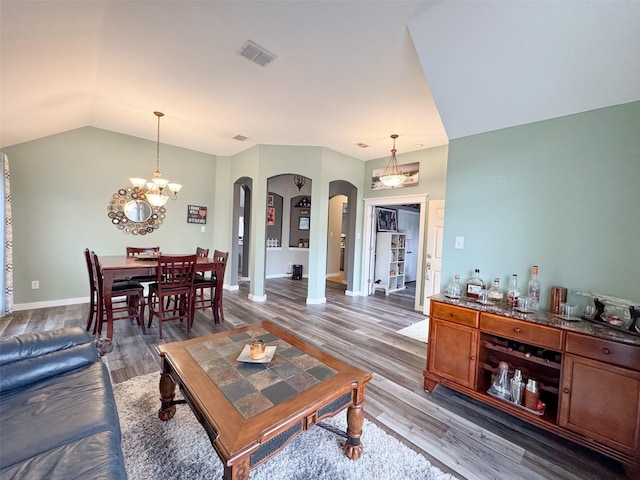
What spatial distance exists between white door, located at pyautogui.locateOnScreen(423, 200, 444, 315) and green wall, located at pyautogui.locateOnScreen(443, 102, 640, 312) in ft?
6.84

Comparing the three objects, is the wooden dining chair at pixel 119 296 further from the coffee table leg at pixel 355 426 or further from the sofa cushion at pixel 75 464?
the coffee table leg at pixel 355 426

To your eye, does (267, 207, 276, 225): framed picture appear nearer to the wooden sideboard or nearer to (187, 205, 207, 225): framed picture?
(187, 205, 207, 225): framed picture

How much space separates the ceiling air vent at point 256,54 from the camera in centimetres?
226

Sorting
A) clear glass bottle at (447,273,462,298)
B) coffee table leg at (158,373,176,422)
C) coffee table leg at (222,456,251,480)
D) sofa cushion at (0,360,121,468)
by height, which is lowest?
coffee table leg at (158,373,176,422)

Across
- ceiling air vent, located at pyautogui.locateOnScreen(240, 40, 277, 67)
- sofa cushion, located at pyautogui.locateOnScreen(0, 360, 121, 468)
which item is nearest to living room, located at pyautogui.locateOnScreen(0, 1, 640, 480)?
ceiling air vent, located at pyautogui.locateOnScreen(240, 40, 277, 67)

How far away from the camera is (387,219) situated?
6.49 meters

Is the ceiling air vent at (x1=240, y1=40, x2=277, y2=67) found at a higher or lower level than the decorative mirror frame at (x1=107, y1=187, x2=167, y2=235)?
higher

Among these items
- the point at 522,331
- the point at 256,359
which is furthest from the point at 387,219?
the point at 256,359

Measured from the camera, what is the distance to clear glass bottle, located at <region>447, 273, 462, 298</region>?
2.44 meters

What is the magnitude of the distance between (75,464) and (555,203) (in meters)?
3.16

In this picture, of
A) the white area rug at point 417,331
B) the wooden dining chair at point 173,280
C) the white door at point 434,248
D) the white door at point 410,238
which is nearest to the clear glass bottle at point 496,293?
the white area rug at point 417,331

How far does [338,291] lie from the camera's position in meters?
6.21

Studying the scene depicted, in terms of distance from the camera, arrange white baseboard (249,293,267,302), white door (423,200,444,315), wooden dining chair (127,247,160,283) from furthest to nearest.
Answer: white baseboard (249,293,267,302), white door (423,200,444,315), wooden dining chair (127,247,160,283)

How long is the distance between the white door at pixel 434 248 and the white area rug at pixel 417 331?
2.29 feet
